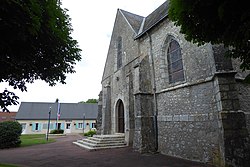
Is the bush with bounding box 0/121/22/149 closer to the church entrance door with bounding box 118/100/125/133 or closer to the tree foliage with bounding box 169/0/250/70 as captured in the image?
the church entrance door with bounding box 118/100/125/133

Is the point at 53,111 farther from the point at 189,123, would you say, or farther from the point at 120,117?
the point at 189,123

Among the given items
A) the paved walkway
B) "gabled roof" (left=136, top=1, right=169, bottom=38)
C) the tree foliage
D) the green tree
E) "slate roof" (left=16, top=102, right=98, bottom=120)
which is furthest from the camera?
"slate roof" (left=16, top=102, right=98, bottom=120)

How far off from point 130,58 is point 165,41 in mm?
3568

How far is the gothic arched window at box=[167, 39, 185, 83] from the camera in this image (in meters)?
8.68

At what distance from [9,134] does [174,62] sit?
14369 mm

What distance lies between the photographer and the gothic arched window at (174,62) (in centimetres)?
868

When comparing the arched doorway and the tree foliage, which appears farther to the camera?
the arched doorway

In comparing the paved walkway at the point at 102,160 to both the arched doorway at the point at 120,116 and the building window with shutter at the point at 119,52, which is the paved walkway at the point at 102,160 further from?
the building window with shutter at the point at 119,52

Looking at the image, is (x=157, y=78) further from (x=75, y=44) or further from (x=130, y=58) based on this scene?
(x=75, y=44)

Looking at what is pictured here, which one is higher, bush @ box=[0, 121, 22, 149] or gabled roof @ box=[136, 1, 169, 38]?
gabled roof @ box=[136, 1, 169, 38]

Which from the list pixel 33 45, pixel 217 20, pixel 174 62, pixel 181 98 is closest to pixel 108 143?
pixel 181 98

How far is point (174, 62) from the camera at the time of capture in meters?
9.09

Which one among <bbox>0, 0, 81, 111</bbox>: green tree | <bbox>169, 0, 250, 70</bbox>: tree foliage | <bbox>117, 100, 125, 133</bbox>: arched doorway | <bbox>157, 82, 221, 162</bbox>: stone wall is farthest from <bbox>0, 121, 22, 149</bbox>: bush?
<bbox>169, 0, 250, 70</bbox>: tree foliage

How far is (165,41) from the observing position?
9.61m
